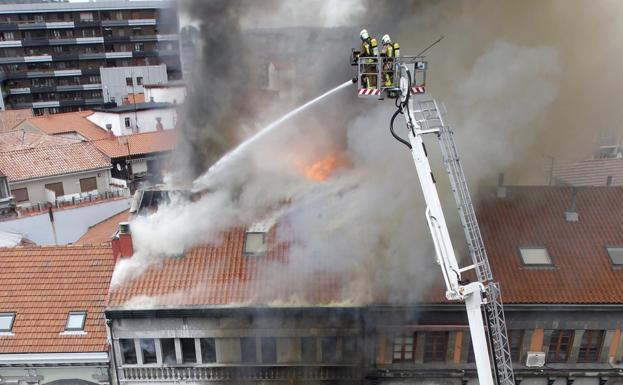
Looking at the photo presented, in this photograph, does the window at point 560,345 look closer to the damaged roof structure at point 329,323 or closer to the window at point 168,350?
the damaged roof structure at point 329,323

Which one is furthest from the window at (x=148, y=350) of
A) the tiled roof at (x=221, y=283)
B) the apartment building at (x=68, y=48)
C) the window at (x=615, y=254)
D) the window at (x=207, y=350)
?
the apartment building at (x=68, y=48)

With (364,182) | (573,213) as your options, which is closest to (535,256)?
(573,213)

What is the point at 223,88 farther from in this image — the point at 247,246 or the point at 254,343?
the point at 254,343

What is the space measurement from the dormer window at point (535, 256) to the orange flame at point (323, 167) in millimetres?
5831

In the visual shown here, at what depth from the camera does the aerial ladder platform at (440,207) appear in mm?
8742

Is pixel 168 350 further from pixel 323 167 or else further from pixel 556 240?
pixel 556 240

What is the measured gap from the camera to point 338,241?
13.8 meters

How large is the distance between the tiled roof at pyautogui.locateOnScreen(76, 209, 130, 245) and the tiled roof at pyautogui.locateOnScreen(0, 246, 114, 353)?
11.7 ft

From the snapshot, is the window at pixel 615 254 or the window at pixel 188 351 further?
the window at pixel 615 254

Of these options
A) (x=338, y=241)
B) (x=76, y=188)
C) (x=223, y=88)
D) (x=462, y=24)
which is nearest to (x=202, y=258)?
(x=338, y=241)

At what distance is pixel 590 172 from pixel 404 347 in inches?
493

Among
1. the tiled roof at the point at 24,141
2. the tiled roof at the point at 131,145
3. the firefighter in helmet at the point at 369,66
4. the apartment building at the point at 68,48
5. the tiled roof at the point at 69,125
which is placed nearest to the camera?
the firefighter in helmet at the point at 369,66

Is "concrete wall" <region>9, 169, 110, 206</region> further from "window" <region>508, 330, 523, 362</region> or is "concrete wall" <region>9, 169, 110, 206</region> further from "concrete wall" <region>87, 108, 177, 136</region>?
"window" <region>508, 330, 523, 362</region>

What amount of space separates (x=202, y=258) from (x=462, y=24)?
30.5 ft
